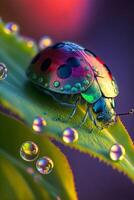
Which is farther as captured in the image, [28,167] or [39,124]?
[28,167]

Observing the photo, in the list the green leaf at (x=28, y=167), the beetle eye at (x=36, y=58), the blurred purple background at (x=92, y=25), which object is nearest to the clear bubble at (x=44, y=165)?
the green leaf at (x=28, y=167)

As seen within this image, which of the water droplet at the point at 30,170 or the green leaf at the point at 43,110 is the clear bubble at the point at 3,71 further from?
the water droplet at the point at 30,170

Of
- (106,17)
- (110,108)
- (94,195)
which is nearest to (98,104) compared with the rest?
(110,108)

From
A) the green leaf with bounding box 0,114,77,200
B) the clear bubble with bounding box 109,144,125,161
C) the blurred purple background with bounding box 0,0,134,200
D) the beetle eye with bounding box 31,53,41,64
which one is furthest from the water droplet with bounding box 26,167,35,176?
the blurred purple background with bounding box 0,0,134,200

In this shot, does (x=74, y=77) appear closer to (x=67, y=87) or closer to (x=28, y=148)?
(x=67, y=87)

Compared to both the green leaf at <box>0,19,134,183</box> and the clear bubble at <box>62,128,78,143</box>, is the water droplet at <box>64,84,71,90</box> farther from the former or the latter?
the clear bubble at <box>62,128,78,143</box>

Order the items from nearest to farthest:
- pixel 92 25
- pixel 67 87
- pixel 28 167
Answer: pixel 28 167
pixel 67 87
pixel 92 25

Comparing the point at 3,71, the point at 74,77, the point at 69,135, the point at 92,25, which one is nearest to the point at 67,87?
the point at 74,77
